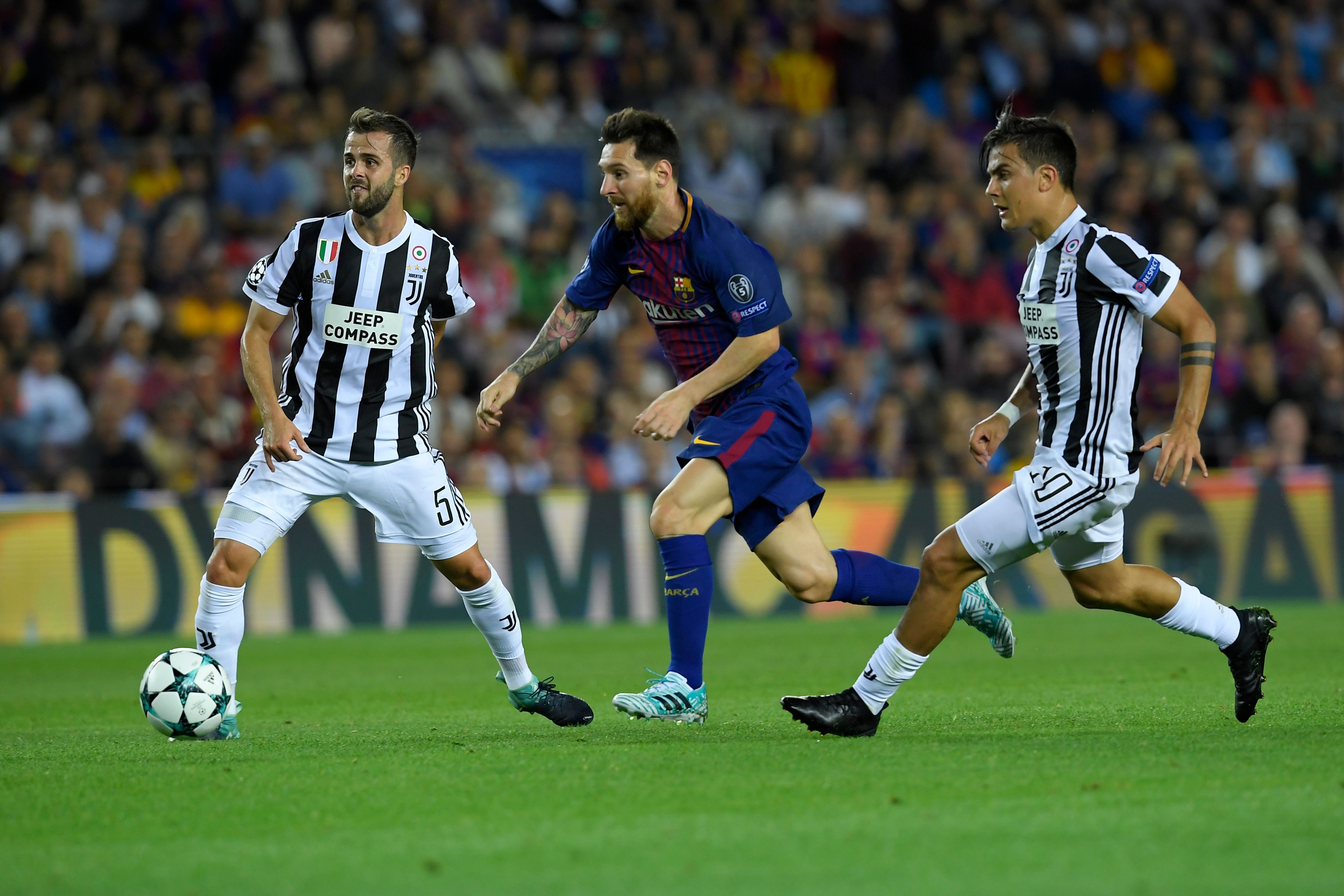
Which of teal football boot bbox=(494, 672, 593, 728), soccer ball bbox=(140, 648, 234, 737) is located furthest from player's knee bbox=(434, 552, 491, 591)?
soccer ball bbox=(140, 648, 234, 737)

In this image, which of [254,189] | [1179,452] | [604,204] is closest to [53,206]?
[254,189]

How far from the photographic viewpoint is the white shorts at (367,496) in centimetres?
636

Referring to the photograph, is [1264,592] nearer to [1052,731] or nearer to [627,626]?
[627,626]

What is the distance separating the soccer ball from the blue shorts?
205cm

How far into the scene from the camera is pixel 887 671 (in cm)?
569

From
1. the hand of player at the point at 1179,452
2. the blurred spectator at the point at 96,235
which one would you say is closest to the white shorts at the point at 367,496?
the hand of player at the point at 1179,452

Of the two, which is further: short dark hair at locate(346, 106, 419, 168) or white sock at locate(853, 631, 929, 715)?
short dark hair at locate(346, 106, 419, 168)

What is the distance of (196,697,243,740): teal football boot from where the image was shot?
616 centimetres

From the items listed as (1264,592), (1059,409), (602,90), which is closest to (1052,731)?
(1059,409)

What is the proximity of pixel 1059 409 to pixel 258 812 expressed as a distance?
3.04m

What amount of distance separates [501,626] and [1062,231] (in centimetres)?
269

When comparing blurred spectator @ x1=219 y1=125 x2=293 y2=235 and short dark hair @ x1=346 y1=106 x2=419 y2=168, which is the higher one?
blurred spectator @ x1=219 y1=125 x2=293 y2=235

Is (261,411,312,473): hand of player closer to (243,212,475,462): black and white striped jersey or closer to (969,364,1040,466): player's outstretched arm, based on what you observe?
(243,212,475,462): black and white striped jersey

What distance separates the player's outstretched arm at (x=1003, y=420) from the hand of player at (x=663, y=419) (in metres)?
1.09
